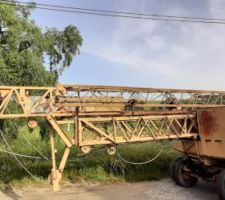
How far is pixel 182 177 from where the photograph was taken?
16.4m

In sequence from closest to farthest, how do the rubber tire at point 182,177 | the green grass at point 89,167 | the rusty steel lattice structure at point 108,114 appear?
the rusty steel lattice structure at point 108,114, the rubber tire at point 182,177, the green grass at point 89,167

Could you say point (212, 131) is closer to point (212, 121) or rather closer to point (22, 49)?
point (212, 121)

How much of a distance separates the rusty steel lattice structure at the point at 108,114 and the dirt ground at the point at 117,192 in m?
1.42

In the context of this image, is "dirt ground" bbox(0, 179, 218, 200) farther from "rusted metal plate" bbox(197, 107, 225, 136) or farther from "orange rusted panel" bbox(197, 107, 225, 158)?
"rusted metal plate" bbox(197, 107, 225, 136)

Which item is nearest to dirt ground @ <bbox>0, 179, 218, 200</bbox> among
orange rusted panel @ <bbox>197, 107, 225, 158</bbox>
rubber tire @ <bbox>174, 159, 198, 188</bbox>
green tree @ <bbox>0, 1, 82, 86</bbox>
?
rubber tire @ <bbox>174, 159, 198, 188</bbox>

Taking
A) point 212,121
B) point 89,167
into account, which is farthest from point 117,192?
point 212,121

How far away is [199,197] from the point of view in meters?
15.0

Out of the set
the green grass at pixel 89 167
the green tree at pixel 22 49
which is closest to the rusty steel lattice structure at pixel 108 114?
the green grass at pixel 89 167

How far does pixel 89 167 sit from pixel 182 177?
13.1ft

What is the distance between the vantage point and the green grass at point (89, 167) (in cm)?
1764

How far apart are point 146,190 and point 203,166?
213cm

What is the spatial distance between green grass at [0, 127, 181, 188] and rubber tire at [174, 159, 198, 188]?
225 centimetres

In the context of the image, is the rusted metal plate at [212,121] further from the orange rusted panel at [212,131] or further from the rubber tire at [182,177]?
the rubber tire at [182,177]

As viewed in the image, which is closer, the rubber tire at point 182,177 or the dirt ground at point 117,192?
the dirt ground at point 117,192
